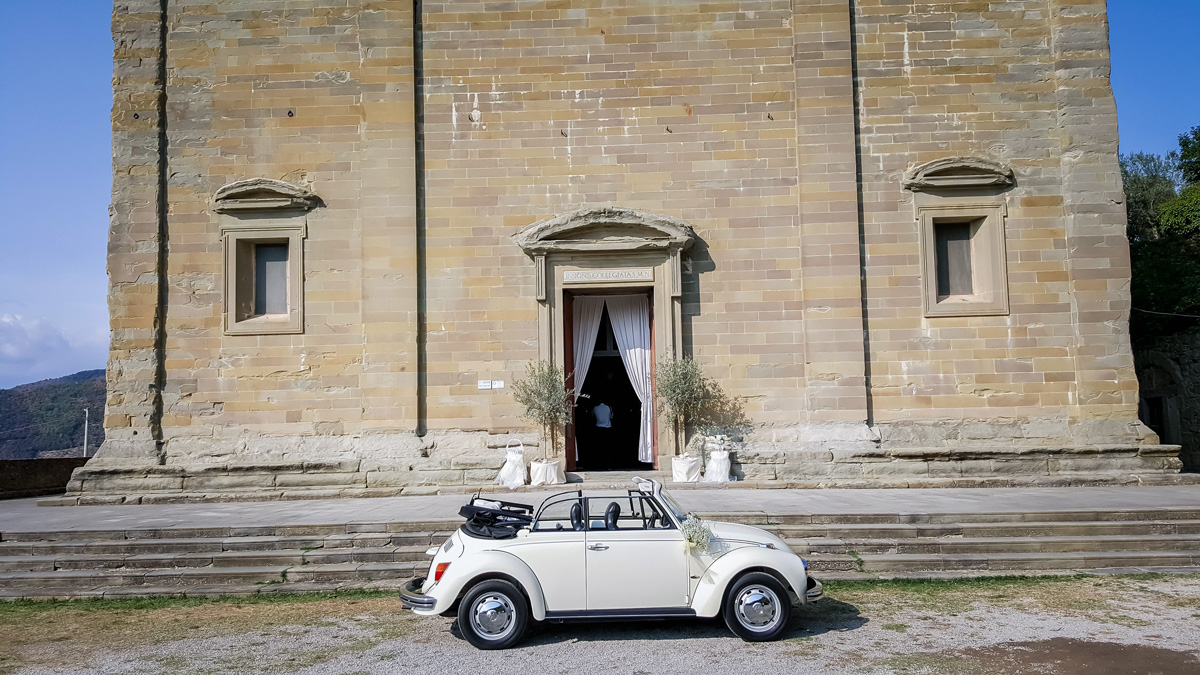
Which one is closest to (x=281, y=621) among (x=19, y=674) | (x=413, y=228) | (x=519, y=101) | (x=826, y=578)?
(x=19, y=674)

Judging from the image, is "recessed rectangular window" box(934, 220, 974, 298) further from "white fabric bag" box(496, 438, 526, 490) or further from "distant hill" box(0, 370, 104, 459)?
"distant hill" box(0, 370, 104, 459)

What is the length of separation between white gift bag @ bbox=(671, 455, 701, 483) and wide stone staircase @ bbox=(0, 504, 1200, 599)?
329 cm

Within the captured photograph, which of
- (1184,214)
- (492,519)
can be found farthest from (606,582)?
(1184,214)

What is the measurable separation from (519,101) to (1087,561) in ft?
34.3

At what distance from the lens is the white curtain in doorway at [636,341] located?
1404cm

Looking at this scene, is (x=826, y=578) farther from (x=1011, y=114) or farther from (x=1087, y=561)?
(x=1011, y=114)

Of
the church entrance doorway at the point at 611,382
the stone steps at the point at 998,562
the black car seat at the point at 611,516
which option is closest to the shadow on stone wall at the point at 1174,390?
the stone steps at the point at 998,562

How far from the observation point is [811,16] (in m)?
14.1

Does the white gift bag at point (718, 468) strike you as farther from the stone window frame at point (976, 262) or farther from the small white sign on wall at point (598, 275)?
the stone window frame at point (976, 262)

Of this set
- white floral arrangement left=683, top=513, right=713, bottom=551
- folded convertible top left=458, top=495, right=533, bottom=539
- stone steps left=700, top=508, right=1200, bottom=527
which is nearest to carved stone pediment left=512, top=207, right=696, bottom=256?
stone steps left=700, top=508, right=1200, bottom=527

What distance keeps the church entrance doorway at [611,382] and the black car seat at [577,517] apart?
6939mm

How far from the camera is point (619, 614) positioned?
6.53 m

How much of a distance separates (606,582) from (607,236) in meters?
7.99

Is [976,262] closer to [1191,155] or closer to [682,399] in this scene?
[682,399]
